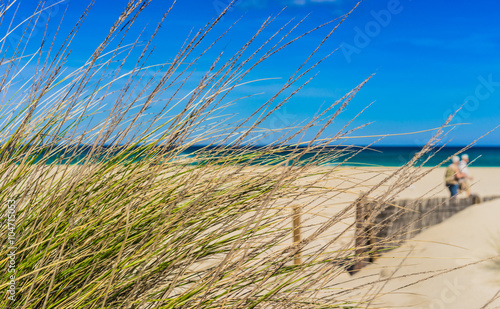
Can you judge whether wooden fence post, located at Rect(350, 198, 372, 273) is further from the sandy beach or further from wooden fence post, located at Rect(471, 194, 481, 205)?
wooden fence post, located at Rect(471, 194, 481, 205)

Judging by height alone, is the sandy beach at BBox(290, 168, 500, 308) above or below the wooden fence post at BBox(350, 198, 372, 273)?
below

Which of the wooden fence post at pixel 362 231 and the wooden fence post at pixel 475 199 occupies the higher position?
the wooden fence post at pixel 362 231

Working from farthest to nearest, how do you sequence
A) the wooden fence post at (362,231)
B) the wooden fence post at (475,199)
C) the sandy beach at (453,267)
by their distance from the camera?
the wooden fence post at (475,199) → the sandy beach at (453,267) → the wooden fence post at (362,231)

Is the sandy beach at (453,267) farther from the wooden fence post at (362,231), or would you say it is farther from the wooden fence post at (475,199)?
the wooden fence post at (362,231)

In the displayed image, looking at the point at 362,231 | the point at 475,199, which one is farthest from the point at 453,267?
the point at 362,231

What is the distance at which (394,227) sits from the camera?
5891mm

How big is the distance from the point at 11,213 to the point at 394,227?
543 centimetres

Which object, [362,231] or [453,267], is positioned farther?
[453,267]

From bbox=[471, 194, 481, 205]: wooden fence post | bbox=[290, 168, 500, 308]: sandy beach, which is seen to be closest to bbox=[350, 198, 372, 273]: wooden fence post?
bbox=[290, 168, 500, 308]: sandy beach

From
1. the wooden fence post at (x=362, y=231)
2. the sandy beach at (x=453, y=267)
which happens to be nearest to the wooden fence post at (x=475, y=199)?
the sandy beach at (x=453, y=267)

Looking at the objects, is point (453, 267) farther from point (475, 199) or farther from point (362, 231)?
point (362, 231)

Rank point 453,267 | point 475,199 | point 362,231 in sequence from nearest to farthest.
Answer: point 362,231
point 453,267
point 475,199

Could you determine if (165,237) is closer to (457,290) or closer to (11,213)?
(11,213)

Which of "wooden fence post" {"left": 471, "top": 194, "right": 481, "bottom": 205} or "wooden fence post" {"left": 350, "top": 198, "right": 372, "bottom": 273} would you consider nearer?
"wooden fence post" {"left": 350, "top": 198, "right": 372, "bottom": 273}
